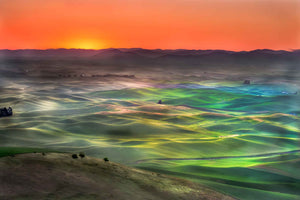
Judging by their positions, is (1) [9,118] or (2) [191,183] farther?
(1) [9,118]

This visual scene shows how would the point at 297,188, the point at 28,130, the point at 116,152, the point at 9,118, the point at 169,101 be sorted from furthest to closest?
the point at 169,101 → the point at 9,118 → the point at 28,130 → the point at 116,152 → the point at 297,188

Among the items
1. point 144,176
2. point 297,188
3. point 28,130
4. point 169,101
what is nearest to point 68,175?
point 144,176

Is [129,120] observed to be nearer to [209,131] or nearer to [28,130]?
[209,131]

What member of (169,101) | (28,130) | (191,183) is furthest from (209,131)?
(169,101)

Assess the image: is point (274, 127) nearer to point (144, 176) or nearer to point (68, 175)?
point (144, 176)

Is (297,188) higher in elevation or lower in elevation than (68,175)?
lower

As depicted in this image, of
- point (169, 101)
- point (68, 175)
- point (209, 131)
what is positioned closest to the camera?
point (68, 175)
